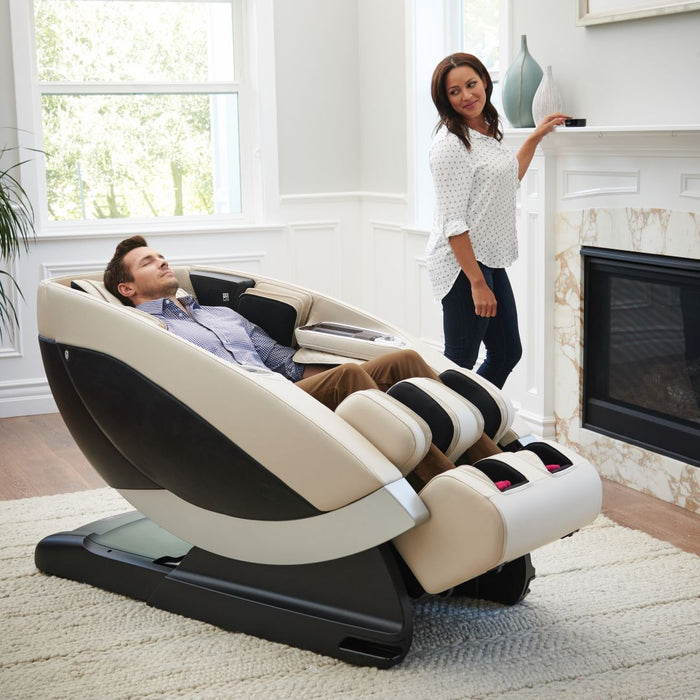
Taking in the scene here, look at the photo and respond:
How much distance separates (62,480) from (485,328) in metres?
1.60

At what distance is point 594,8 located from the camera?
3418 mm

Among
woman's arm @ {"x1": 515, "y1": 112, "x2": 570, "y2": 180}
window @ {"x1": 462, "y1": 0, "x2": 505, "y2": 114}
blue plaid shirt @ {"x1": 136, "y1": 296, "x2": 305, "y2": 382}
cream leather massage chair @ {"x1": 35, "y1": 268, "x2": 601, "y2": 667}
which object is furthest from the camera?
window @ {"x1": 462, "y1": 0, "x2": 505, "y2": 114}

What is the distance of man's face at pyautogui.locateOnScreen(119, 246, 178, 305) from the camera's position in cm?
284

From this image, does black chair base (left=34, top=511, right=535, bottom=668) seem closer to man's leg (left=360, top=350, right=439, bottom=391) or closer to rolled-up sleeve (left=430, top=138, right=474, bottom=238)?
man's leg (left=360, top=350, right=439, bottom=391)

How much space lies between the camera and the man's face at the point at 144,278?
9.30 feet

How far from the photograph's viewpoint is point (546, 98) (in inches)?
140

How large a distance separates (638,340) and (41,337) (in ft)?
6.38

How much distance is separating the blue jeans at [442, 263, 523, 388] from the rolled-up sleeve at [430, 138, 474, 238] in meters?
0.18

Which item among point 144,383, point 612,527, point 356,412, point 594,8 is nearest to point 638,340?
point 612,527

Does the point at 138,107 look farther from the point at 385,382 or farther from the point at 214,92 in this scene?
the point at 385,382

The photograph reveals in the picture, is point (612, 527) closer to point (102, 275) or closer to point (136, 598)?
point (136, 598)

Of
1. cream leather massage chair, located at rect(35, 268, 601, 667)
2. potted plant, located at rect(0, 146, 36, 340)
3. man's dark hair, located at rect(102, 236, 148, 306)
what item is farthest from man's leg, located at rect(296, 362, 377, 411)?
potted plant, located at rect(0, 146, 36, 340)

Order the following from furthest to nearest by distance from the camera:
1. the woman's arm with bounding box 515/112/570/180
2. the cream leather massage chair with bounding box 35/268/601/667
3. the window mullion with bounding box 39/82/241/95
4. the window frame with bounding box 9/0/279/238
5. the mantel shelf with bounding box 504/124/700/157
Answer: the window mullion with bounding box 39/82/241/95
the window frame with bounding box 9/0/279/238
the woman's arm with bounding box 515/112/570/180
the mantel shelf with bounding box 504/124/700/157
the cream leather massage chair with bounding box 35/268/601/667

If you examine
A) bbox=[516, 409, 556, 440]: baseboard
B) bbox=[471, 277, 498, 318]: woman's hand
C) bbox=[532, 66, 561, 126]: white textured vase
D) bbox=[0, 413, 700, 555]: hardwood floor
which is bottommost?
bbox=[0, 413, 700, 555]: hardwood floor
